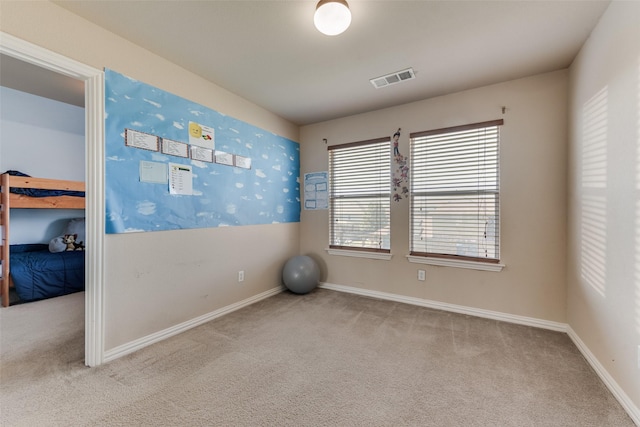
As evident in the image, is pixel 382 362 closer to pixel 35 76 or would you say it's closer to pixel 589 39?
pixel 589 39

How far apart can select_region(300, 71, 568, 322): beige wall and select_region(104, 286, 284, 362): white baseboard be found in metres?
1.98

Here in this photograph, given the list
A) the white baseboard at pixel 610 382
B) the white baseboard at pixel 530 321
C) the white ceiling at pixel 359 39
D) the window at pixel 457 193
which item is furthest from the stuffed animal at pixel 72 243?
the white baseboard at pixel 610 382

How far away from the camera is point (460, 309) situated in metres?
2.91

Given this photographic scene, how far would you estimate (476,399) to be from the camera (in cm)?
158

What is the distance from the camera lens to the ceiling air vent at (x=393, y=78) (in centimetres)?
251

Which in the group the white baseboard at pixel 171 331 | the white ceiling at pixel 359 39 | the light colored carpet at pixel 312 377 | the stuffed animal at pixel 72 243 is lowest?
the light colored carpet at pixel 312 377

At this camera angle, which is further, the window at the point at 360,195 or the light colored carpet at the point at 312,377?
the window at the point at 360,195

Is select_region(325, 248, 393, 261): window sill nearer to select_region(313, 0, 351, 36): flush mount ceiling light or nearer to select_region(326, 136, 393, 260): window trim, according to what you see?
select_region(326, 136, 393, 260): window trim

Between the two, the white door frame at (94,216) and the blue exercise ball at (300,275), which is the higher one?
the white door frame at (94,216)

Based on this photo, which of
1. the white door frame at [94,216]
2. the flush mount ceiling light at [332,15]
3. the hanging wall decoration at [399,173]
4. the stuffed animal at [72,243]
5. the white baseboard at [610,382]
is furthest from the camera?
the stuffed animal at [72,243]

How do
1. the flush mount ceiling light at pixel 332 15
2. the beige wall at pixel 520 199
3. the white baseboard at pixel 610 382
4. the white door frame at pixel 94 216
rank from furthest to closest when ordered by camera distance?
1. the beige wall at pixel 520 199
2. the white door frame at pixel 94 216
3. the flush mount ceiling light at pixel 332 15
4. the white baseboard at pixel 610 382

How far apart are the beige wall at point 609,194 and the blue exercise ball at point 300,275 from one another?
2668 mm

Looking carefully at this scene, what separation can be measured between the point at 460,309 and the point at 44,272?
5082mm

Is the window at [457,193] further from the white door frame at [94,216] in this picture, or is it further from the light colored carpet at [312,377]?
the white door frame at [94,216]
